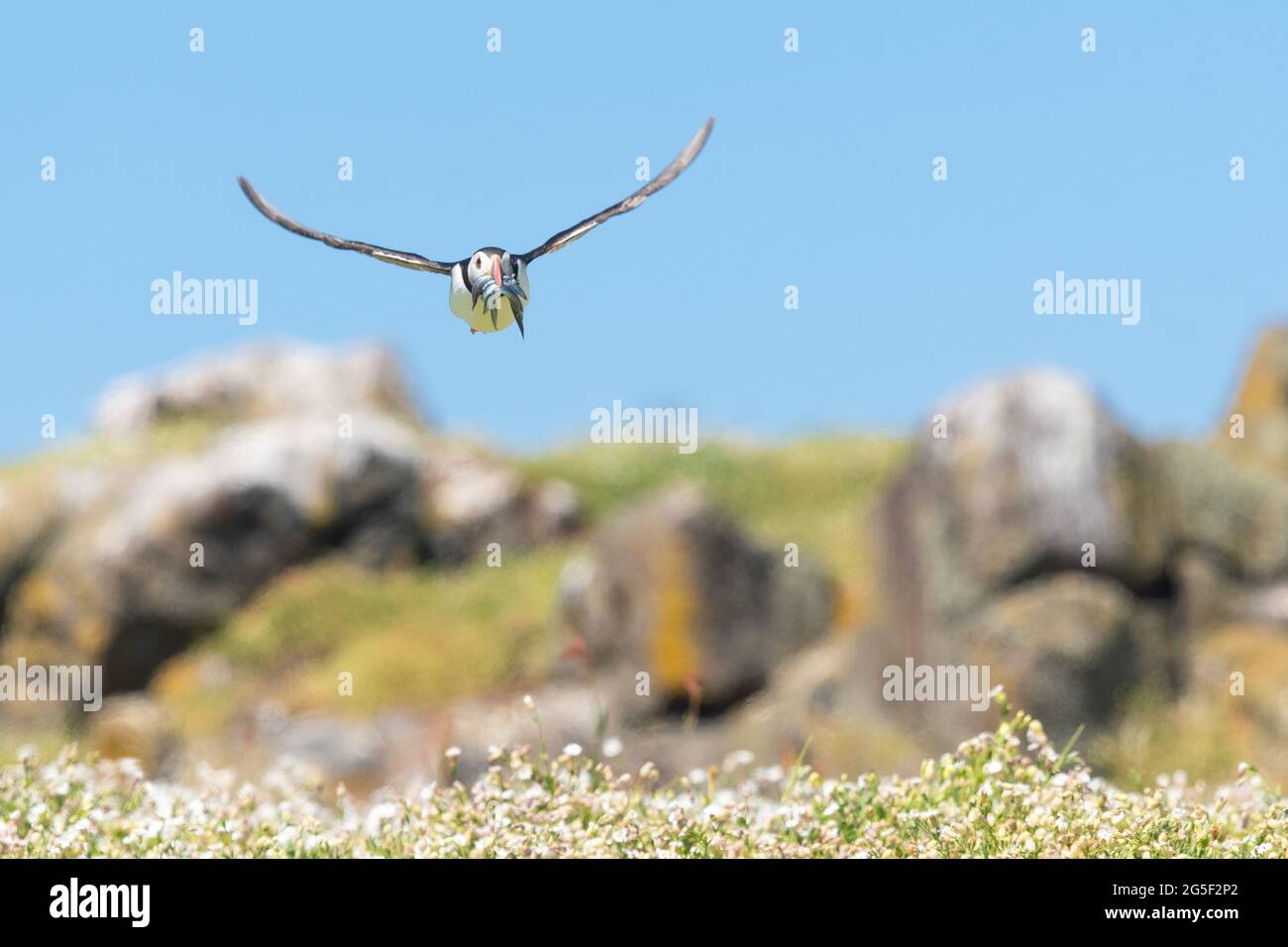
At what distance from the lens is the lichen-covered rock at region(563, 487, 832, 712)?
42.4ft

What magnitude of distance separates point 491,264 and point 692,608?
9.59 m

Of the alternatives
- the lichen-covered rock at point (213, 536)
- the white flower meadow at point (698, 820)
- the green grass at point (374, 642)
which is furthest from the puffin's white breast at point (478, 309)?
the lichen-covered rock at point (213, 536)

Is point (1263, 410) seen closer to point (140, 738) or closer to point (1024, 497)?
point (1024, 497)

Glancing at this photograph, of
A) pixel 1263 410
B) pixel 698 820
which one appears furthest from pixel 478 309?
pixel 1263 410

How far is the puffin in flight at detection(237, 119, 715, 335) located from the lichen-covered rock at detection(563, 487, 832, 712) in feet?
29.9

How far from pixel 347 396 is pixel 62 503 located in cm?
699

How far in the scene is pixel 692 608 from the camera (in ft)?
42.4

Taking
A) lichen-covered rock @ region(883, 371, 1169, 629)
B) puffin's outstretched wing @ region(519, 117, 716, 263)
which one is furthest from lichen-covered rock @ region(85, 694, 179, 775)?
puffin's outstretched wing @ region(519, 117, 716, 263)

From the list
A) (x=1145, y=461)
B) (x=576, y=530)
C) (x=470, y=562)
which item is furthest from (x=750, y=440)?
(x=1145, y=461)

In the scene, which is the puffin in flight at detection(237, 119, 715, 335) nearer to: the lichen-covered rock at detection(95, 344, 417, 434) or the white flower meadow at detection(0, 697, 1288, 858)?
the white flower meadow at detection(0, 697, 1288, 858)

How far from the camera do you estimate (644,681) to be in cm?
1294

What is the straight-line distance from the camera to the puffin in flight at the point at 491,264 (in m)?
3.50
